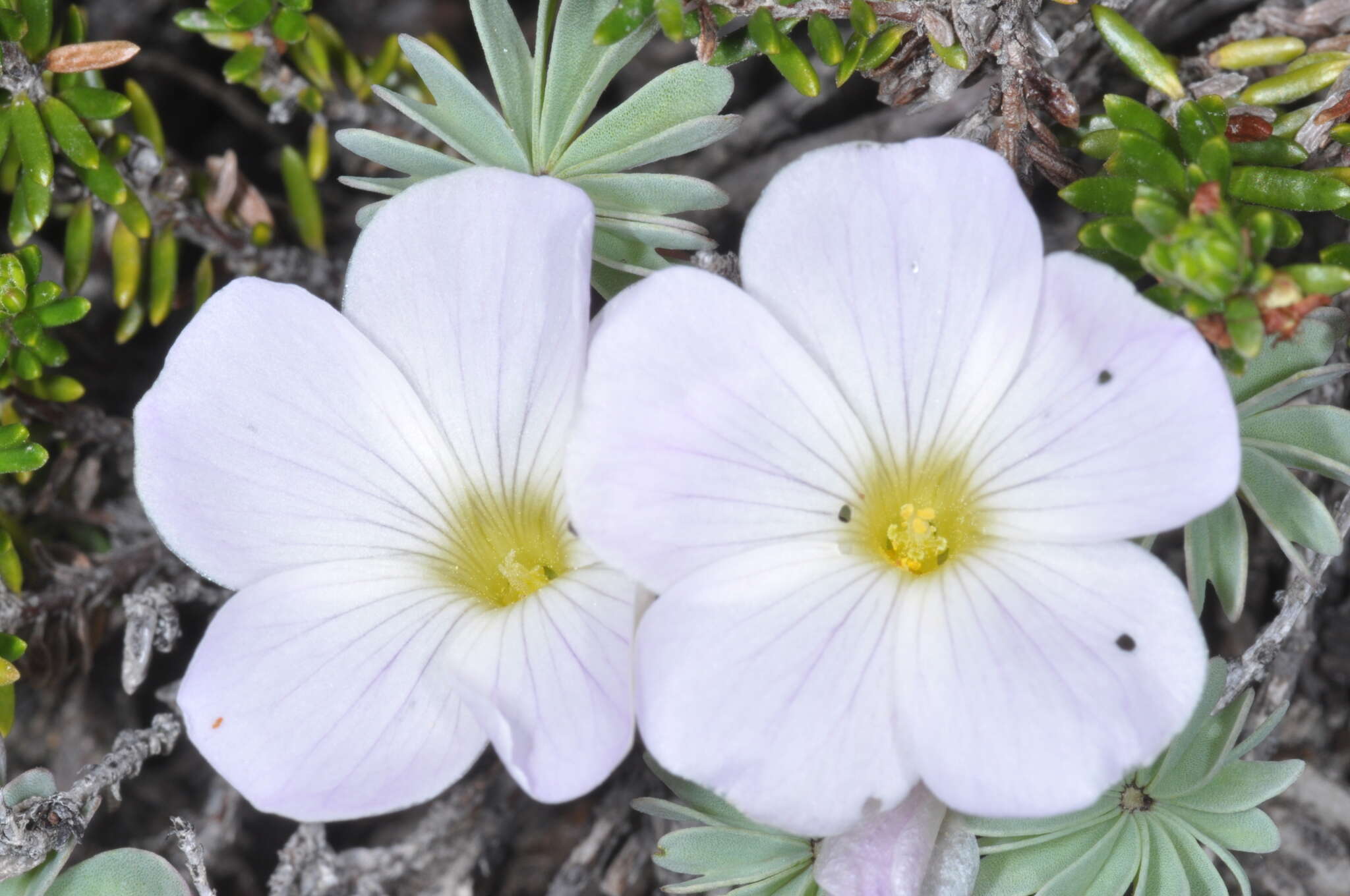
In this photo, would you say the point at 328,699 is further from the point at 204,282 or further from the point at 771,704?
the point at 204,282

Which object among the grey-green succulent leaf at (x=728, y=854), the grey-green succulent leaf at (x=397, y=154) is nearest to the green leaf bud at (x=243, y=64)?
the grey-green succulent leaf at (x=397, y=154)

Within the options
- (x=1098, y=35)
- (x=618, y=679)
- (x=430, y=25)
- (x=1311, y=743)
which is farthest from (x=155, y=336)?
(x=1311, y=743)

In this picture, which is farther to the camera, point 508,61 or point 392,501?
point 508,61

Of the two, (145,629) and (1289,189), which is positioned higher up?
(1289,189)

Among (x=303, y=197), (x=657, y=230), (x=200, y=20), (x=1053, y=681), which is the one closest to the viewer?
(x=1053, y=681)

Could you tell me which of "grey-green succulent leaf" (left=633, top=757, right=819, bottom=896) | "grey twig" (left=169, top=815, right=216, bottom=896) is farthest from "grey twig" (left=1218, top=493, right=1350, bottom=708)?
"grey twig" (left=169, top=815, right=216, bottom=896)

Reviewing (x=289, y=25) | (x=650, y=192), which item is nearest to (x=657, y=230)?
(x=650, y=192)

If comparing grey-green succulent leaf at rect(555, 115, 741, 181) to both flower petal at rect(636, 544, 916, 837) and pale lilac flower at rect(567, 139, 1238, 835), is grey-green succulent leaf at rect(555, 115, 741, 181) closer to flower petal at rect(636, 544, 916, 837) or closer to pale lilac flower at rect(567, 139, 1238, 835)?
pale lilac flower at rect(567, 139, 1238, 835)
